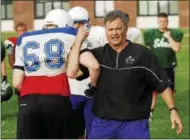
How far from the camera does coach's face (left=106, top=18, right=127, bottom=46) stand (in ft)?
20.3

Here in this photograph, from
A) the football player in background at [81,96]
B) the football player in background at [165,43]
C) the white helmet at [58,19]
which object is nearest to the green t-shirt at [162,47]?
the football player in background at [165,43]

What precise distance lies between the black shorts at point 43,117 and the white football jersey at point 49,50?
9.9 inches

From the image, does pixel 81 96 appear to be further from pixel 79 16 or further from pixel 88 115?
pixel 79 16

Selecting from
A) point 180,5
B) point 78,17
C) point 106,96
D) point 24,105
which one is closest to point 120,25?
point 106,96

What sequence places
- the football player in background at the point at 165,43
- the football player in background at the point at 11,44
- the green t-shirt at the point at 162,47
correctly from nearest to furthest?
the football player in background at the point at 11,44 → the football player in background at the point at 165,43 → the green t-shirt at the point at 162,47

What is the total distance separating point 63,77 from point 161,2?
50199mm

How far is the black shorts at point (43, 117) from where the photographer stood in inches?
244

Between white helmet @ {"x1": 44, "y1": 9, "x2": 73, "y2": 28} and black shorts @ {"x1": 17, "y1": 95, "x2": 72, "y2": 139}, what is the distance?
2.59 ft

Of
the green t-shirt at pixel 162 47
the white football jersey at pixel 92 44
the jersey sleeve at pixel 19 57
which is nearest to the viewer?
the jersey sleeve at pixel 19 57

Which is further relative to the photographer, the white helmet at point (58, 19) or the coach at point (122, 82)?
the white helmet at point (58, 19)

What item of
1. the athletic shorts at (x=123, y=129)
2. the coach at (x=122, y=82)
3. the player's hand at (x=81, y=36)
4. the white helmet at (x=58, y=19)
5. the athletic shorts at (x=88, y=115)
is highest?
the white helmet at (x=58, y=19)

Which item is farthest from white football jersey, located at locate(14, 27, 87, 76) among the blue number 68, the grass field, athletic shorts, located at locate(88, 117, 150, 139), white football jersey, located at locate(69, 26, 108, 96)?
the grass field

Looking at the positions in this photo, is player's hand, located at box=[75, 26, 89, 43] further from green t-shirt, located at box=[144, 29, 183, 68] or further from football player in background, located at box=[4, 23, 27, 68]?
green t-shirt, located at box=[144, 29, 183, 68]

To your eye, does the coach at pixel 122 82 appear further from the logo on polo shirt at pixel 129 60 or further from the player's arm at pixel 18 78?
the player's arm at pixel 18 78
